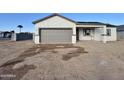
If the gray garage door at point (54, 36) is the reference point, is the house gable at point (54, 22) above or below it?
above

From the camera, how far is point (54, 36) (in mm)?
19531

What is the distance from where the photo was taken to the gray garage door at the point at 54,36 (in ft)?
63.9

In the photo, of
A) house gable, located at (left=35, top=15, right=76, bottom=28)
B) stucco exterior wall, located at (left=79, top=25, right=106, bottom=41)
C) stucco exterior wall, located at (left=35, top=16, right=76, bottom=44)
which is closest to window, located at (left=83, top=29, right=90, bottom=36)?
stucco exterior wall, located at (left=79, top=25, right=106, bottom=41)

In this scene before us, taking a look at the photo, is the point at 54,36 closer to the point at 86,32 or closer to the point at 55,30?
the point at 55,30

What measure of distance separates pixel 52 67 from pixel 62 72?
0.93 metres

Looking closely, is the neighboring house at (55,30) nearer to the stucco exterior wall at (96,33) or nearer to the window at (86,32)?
the stucco exterior wall at (96,33)

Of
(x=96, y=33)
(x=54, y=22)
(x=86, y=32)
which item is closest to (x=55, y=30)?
(x=54, y=22)

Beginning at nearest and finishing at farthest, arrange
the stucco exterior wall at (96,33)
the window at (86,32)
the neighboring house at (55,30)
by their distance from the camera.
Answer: the neighboring house at (55,30), the stucco exterior wall at (96,33), the window at (86,32)

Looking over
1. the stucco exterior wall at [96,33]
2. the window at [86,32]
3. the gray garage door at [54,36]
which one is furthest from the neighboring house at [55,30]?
the window at [86,32]

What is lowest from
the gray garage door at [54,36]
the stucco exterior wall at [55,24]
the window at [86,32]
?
the gray garage door at [54,36]

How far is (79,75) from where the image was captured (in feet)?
21.6
